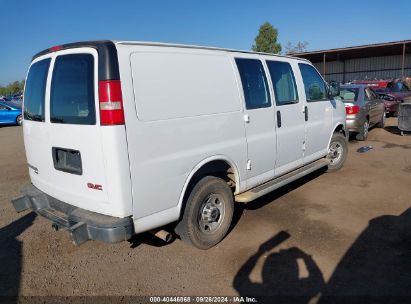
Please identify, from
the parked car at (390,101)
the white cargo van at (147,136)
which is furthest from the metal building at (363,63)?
the white cargo van at (147,136)

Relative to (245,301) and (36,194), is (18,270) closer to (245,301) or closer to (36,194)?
(36,194)

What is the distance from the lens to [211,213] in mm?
4215

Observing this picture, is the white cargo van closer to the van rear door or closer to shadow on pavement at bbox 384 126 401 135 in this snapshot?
the van rear door

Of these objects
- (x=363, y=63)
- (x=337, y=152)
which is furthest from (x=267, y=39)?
(x=337, y=152)

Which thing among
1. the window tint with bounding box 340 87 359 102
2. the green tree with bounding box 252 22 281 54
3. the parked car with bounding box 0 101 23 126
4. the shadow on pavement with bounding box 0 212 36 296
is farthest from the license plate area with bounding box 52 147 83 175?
the green tree with bounding box 252 22 281 54

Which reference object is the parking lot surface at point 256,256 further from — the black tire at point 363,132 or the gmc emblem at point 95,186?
the black tire at point 363,132

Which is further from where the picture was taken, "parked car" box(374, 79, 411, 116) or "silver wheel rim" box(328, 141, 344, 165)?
"parked car" box(374, 79, 411, 116)

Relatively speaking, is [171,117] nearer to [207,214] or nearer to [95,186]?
[95,186]

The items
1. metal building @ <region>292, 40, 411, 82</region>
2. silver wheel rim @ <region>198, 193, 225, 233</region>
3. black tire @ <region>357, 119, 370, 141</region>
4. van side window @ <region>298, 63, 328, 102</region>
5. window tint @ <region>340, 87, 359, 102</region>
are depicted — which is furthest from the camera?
metal building @ <region>292, 40, 411, 82</region>

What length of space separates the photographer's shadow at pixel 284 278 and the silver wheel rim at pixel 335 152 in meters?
3.44

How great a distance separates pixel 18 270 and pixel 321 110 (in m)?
5.01

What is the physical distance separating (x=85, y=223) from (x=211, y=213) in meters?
1.49

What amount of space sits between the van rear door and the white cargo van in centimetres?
1

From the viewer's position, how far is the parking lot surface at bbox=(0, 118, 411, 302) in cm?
348
